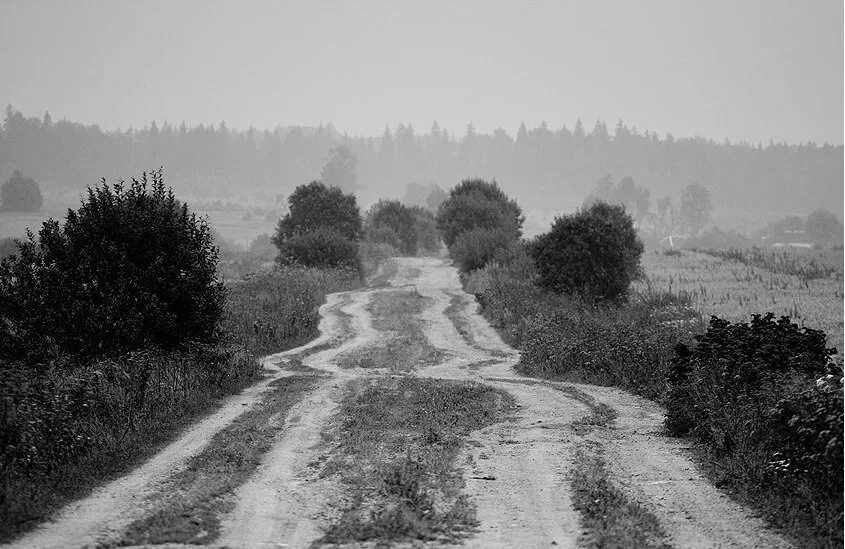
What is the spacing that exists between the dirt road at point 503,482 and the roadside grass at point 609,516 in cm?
14

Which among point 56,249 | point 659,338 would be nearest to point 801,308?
point 659,338

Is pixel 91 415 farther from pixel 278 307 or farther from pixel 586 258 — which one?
pixel 586 258

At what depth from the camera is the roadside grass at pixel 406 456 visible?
9.66 metres

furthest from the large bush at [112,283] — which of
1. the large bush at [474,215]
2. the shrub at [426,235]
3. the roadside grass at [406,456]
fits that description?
the shrub at [426,235]

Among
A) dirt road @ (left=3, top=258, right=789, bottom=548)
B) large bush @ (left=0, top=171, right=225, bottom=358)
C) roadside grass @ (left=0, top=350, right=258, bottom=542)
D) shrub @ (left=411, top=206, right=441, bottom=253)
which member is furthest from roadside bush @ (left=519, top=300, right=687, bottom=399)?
shrub @ (left=411, top=206, right=441, bottom=253)

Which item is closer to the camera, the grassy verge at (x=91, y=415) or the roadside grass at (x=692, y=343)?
the roadside grass at (x=692, y=343)

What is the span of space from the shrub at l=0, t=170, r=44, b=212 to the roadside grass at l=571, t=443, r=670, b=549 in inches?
5477

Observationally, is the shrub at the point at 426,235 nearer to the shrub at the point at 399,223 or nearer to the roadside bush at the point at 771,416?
the shrub at the point at 399,223

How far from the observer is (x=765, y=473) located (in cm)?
Answer: 1131

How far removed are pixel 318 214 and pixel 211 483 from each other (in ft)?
193

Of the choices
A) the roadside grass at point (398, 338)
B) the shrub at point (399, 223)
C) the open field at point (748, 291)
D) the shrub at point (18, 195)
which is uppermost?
the shrub at point (18, 195)

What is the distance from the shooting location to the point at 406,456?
42.8 ft

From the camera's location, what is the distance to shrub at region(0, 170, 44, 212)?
435 ft

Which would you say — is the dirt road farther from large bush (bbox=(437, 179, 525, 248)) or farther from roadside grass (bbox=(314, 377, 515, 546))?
large bush (bbox=(437, 179, 525, 248))
